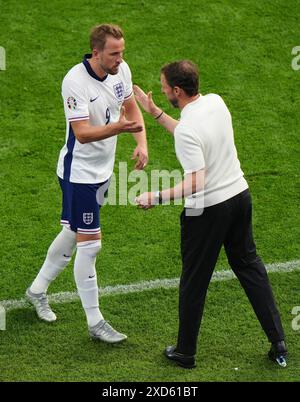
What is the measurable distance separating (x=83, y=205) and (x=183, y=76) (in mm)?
1203

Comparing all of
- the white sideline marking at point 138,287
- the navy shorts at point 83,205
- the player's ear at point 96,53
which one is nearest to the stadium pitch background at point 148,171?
the white sideline marking at point 138,287

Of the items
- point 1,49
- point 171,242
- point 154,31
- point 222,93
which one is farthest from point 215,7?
point 171,242

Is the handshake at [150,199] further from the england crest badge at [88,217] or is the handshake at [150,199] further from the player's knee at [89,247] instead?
the player's knee at [89,247]

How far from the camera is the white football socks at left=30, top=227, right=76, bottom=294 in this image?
276 inches

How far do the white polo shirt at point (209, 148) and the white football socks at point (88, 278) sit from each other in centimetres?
91

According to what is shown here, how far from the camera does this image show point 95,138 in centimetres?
642

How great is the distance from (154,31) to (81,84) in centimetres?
448

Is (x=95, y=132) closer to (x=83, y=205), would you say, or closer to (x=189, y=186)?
(x=83, y=205)

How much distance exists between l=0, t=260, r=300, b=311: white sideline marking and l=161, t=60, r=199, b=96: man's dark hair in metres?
1.92

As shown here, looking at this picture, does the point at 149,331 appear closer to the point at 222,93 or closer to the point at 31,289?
the point at 31,289

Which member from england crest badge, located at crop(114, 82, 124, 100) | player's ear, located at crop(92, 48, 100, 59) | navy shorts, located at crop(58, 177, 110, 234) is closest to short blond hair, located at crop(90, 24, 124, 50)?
player's ear, located at crop(92, 48, 100, 59)

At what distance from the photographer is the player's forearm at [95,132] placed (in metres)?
6.34

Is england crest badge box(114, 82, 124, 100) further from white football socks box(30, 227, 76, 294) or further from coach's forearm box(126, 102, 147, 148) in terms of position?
white football socks box(30, 227, 76, 294)

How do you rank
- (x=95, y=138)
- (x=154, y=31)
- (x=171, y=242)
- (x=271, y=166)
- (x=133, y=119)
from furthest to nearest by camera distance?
(x=154, y=31) → (x=271, y=166) → (x=171, y=242) → (x=133, y=119) → (x=95, y=138)
